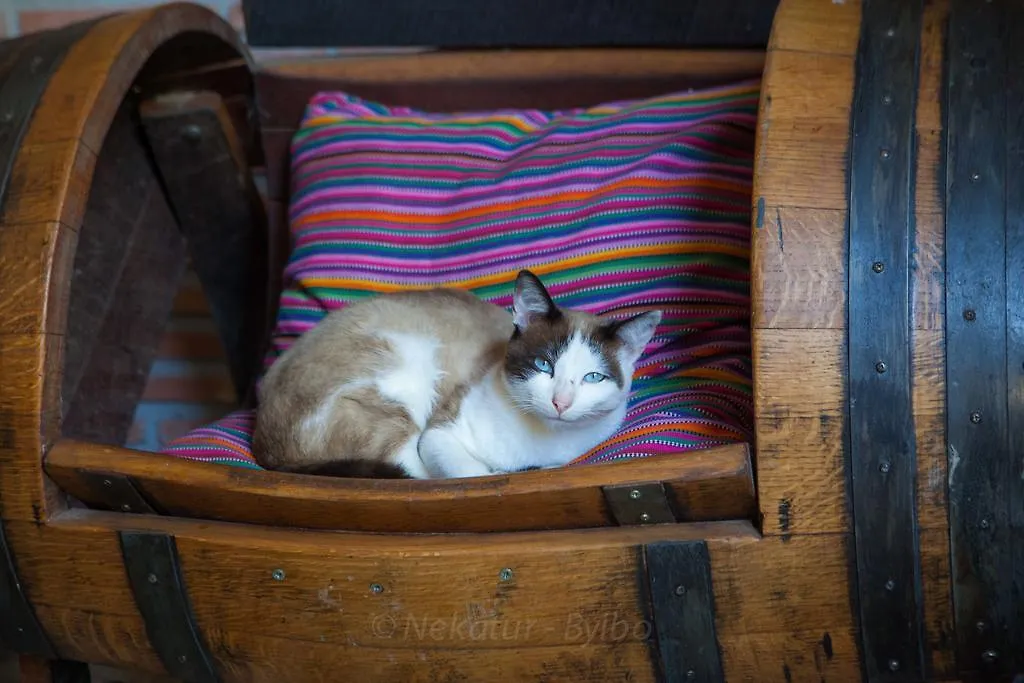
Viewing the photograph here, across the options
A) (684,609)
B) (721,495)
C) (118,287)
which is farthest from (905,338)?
(118,287)

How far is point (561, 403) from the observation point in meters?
1.05

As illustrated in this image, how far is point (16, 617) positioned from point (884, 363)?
0.94 metres

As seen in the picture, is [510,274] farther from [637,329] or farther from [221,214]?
[221,214]

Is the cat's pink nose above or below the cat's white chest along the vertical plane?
above

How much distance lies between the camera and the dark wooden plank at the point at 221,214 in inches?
58.8

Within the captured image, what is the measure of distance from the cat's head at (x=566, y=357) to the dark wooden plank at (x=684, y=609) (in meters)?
0.25

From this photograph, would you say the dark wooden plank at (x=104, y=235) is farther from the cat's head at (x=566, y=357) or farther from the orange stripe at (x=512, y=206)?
the cat's head at (x=566, y=357)

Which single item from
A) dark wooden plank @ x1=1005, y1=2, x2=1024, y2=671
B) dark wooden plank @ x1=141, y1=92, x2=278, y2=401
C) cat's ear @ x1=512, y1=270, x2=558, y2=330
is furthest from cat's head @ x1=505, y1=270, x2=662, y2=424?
dark wooden plank @ x1=141, y1=92, x2=278, y2=401

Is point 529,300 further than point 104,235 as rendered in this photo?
No

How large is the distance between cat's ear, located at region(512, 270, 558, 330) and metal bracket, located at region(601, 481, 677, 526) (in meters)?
0.30

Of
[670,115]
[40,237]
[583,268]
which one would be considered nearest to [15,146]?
[40,237]

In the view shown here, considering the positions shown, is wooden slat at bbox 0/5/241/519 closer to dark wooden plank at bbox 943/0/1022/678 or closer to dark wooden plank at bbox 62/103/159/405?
dark wooden plank at bbox 62/103/159/405

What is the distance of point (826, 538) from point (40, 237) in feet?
2.77

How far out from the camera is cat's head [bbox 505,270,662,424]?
1064 mm
